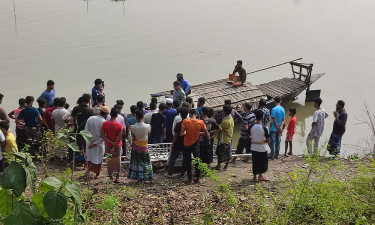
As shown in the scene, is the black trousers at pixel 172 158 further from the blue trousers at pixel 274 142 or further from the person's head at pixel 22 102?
the person's head at pixel 22 102

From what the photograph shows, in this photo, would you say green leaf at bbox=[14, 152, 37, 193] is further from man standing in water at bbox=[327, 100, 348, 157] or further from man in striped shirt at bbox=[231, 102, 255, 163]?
man standing in water at bbox=[327, 100, 348, 157]

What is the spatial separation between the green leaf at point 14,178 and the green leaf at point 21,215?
82 mm

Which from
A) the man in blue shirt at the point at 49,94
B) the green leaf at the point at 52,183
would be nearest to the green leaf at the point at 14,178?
the green leaf at the point at 52,183

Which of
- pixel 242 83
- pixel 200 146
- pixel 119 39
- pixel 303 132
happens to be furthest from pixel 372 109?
pixel 119 39

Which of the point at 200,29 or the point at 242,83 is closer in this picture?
→ the point at 242,83

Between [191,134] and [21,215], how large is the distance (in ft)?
13.5

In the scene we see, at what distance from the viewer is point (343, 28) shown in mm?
23922

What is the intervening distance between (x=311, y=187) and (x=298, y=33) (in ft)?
62.2

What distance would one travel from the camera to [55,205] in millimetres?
2707

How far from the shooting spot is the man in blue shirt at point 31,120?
23.3 feet

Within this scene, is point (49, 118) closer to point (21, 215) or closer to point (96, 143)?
point (96, 143)

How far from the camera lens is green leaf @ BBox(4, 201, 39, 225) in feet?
8.70

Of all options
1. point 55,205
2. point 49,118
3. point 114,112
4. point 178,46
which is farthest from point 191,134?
point 178,46

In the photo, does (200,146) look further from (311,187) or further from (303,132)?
(303,132)
